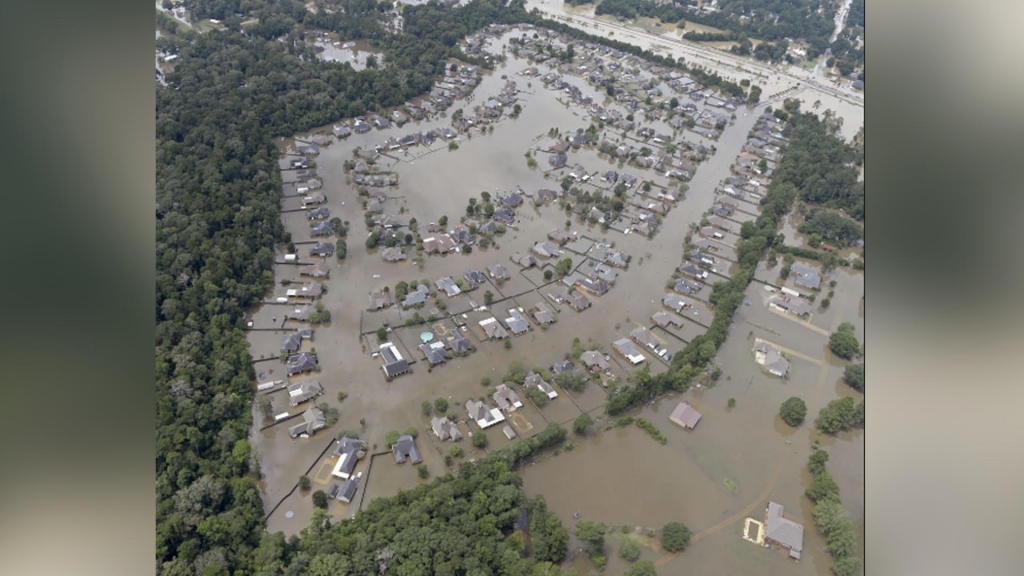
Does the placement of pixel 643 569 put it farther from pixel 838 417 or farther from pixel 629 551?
pixel 838 417

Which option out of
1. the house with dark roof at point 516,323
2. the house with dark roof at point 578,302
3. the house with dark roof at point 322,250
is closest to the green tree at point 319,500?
the house with dark roof at point 516,323

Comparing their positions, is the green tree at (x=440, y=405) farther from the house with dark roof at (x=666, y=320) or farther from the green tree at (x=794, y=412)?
the green tree at (x=794, y=412)

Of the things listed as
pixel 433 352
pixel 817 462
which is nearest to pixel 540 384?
pixel 433 352

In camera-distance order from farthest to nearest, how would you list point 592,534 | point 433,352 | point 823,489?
point 433,352 → point 823,489 → point 592,534
